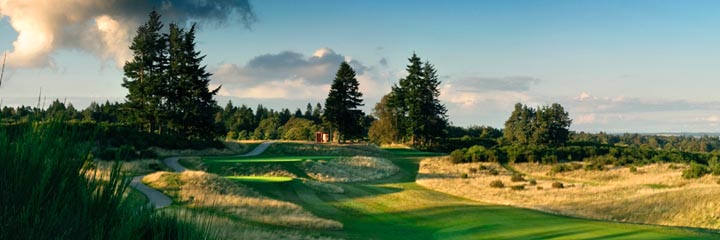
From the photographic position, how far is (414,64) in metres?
62.9

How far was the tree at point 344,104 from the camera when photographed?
56938mm

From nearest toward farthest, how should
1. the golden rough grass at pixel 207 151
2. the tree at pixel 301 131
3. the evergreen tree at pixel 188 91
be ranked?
1. the golden rough grass at pixel 207 151
2. the evergreen tree at pixel 188 91
3. the tree at pixel 301 131

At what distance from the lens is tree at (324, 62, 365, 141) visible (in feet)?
187

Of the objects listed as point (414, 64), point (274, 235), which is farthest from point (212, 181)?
point (414, 64)

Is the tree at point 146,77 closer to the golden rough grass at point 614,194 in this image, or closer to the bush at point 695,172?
the golden rough grass at point 614,194

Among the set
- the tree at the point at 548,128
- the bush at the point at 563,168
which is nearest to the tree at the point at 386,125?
the tree at the point at 548,128

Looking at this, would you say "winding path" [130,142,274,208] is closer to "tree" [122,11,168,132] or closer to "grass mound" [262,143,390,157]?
"grass mound" [262,143,390,157]

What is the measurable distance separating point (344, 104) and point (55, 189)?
53.5m

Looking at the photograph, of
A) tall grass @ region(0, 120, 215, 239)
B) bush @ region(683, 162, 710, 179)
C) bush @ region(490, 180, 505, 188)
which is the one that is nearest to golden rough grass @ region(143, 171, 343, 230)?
tall grass @ region(0, 120, 215, 239)

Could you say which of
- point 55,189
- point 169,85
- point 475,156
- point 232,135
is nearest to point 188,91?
point 169,85

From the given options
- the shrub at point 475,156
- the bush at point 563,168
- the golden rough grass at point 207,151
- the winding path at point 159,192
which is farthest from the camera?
the shrub at point 475,156

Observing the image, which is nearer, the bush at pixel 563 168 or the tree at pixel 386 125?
the bush at pixel 563 168

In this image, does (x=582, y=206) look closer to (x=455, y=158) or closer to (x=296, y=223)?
(x=296, y=223)

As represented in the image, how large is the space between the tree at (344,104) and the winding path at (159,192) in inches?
323
